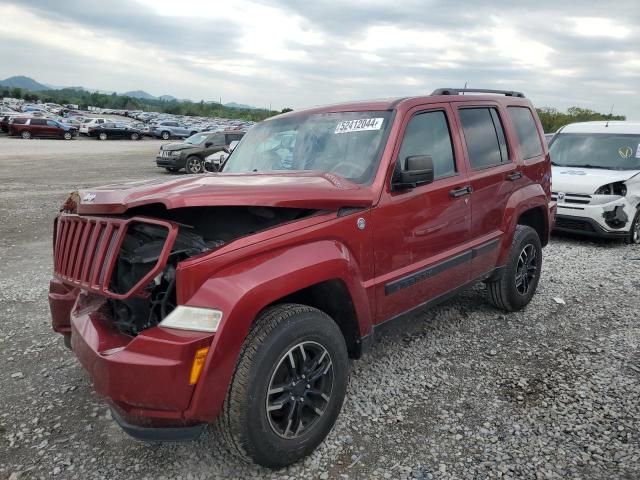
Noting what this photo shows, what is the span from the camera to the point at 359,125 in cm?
353

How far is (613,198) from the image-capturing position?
7426 millimetres

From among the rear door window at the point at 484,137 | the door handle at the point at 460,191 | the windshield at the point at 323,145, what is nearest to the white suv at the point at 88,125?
the windshield at the point at 323,145

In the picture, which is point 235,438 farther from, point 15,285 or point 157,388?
point 15,285

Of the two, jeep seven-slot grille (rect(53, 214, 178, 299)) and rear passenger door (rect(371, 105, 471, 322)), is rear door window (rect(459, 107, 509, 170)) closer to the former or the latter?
rear passenger door (rect(371, 105, 471, 322))

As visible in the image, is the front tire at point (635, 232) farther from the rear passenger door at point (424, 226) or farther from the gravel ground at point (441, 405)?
the rear passenger door at point (424, 226)

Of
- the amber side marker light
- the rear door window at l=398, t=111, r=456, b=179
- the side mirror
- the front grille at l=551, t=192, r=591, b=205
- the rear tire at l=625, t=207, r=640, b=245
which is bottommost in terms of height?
the amber side marker light

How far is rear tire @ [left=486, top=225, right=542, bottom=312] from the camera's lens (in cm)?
464

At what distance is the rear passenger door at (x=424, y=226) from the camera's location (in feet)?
10.6

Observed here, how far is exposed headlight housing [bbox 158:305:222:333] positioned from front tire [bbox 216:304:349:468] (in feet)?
0.81

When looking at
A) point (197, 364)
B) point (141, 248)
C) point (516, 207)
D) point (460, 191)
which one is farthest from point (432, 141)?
point (197, 364)

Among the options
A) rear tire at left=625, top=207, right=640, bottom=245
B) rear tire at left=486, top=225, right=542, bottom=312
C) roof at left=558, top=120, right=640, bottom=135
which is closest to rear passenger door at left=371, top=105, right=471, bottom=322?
rear tire at left=486, top=225, right=542, bottom=312

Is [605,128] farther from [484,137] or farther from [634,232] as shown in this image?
[484,137]

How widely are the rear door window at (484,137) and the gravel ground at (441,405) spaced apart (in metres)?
1.45

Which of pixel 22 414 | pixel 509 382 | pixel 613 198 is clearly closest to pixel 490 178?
pixel 509 382
